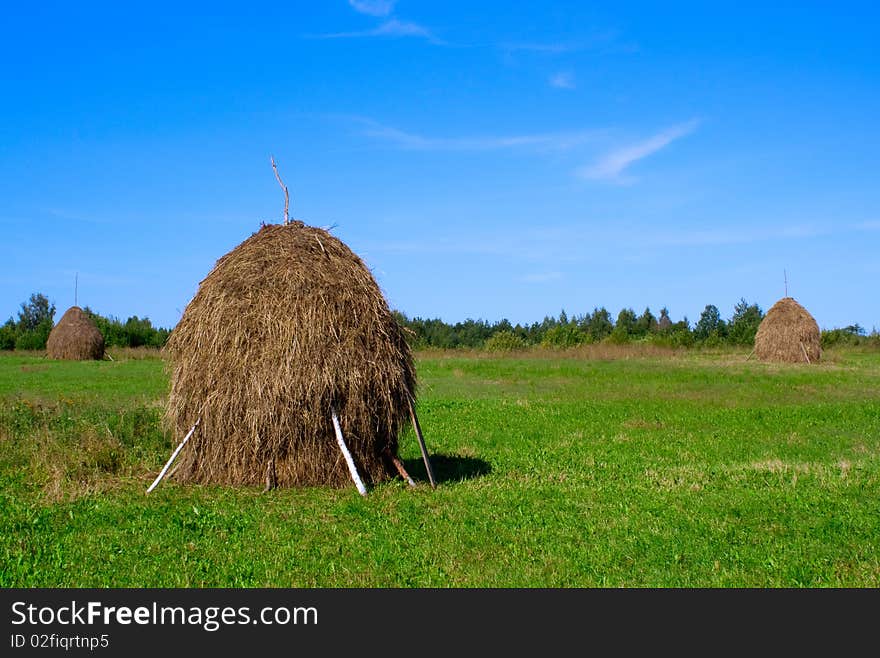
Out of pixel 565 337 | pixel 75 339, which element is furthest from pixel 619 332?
pixel 75 339

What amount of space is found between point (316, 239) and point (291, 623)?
6502 millimetres

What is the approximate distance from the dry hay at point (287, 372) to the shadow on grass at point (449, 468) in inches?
38.9

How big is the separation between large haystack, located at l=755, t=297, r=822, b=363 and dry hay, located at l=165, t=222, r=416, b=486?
34562 millimetres

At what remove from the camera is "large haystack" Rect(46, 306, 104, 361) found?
138ft

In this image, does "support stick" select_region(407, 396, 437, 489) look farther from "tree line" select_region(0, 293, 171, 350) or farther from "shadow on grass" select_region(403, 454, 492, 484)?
"tree line" select_region(0, 293, 171, 350)

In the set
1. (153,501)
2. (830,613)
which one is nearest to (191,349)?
(153,501)

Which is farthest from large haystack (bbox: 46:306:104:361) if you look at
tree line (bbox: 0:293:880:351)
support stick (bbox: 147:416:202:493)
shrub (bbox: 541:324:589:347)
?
support stick (bbox: 147:416:202:493)

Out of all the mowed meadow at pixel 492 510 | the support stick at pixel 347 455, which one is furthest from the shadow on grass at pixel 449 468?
the support stick at pixel 347 455

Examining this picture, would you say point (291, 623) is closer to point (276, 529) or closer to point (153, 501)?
point (276, 529)

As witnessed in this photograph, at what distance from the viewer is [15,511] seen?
9.48 meters

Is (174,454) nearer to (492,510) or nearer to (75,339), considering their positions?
(492,510)

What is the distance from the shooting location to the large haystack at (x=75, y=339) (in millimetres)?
42094

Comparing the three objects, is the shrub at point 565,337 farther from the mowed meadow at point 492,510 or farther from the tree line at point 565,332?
the mowed meadow at point 492,510

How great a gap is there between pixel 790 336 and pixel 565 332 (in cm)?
2026
